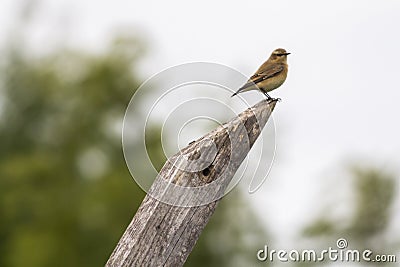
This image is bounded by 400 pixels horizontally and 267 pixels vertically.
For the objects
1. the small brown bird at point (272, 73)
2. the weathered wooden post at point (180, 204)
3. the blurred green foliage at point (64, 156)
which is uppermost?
the weathered wooden post at point (180, 204)

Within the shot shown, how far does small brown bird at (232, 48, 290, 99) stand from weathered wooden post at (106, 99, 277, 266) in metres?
1.51

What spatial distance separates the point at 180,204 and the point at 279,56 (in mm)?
2582

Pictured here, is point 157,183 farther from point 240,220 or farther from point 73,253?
point 73,253

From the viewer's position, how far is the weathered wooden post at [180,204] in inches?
202

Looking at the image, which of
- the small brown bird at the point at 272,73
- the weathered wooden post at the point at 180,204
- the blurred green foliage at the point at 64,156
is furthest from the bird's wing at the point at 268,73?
the blurred green foliage at the point at 64,156

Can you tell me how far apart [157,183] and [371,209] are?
1663 centimetres

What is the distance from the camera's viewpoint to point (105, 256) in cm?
3238

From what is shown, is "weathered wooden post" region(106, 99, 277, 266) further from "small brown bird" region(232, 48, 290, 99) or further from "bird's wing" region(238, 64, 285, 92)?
"bird's wing" region(238, 64, 285, 92)

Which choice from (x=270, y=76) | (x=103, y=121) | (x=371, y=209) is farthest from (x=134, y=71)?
(x=270, y=76)

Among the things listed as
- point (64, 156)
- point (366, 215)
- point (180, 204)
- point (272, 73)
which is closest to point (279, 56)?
point (272, 73)

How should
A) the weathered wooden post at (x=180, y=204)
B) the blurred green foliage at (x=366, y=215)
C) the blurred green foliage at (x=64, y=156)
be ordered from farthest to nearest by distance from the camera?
the blurred green foliage at (x=64, y=156) < the blurred green foliage at (x=366, y=215) < the weathered wooden post at (x=180, y=204)

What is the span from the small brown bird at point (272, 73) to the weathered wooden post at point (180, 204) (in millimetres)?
1508

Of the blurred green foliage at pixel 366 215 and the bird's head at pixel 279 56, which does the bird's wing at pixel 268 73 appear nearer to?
the bird's head at pixel 279 56

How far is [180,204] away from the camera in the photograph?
513cm
